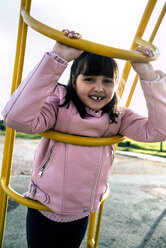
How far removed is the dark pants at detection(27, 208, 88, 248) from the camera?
1212mm

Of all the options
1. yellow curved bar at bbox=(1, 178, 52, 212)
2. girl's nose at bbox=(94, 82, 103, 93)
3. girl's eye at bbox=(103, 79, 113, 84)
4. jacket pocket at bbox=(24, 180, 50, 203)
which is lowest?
yellow curved bar at bbox=(1, 178, 52, 212)

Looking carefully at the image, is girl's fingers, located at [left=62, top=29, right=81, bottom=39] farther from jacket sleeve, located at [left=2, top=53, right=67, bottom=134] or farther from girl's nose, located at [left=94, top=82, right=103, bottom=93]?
girl's nose, located at [left=94, top=82, right=103, bottom=93]

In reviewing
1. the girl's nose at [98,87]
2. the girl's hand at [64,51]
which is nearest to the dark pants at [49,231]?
the girl's nose at [98,87]

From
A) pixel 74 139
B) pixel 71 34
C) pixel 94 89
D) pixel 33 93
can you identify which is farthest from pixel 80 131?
pixel 71 34

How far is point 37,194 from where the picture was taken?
3.78 ft

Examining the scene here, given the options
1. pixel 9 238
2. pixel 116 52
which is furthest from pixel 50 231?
pixel 9 238

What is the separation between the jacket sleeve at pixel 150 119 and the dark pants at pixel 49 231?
50 cm

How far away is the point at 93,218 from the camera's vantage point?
1522mm

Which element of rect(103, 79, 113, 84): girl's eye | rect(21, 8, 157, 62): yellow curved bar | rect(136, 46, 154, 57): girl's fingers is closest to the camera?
rect(21, 8, 157, 62): yellow curved bar

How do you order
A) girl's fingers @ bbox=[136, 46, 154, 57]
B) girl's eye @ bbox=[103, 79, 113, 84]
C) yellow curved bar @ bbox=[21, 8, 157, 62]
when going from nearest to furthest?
yellow curved bar @ bbox=[21, 8, 157, 62] → girl's fingers @ bbox=[136, 46, 154, 57] → girl's eye @ bbox=[103, 79, 113, 84]

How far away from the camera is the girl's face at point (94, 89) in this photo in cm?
108

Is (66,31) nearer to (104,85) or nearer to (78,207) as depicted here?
(104,85)

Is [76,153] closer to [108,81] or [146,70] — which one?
[108,81]

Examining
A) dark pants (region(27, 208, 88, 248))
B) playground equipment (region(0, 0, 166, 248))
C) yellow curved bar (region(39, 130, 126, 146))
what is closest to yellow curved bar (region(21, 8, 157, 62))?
playground equipment (region(0, 0, 166, 248))
